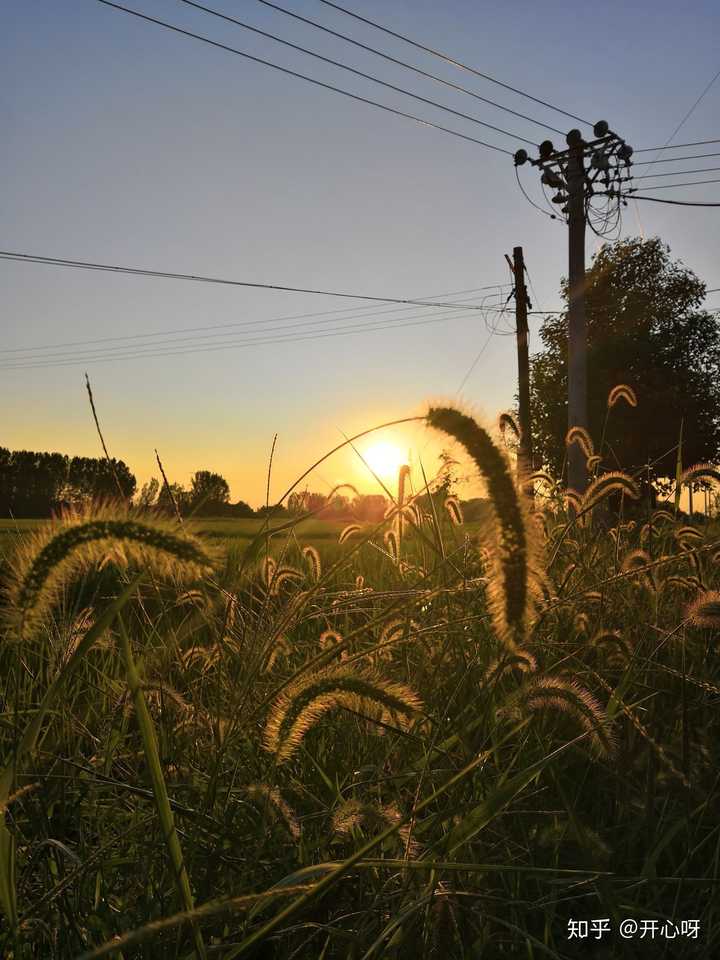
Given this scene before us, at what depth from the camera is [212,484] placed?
7.86ft

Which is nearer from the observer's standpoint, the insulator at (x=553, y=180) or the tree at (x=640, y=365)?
the insulator at (x=553, y=180)

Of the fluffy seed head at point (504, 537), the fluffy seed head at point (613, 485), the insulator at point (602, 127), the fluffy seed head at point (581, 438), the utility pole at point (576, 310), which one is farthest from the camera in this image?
the insulator at point (602, 127)

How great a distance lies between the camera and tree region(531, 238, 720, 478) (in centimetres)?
3195

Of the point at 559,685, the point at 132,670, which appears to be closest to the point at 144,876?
the point at 132,670

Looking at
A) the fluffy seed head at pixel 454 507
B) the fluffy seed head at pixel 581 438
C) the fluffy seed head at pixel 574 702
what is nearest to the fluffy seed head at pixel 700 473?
the fluffy seed head at pixel 581 438

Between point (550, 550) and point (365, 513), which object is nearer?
point (550, 550)

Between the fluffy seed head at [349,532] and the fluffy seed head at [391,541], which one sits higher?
the fluffy seed head at [349,532]

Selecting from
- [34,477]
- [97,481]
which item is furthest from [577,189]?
[34,477]

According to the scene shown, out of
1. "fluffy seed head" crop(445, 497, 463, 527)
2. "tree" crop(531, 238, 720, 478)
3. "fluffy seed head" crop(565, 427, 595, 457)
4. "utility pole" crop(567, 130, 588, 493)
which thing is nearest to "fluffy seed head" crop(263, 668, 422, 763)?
"fluffy seed head" crop(445, 497, 463, 527)

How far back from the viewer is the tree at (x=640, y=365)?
1258 inches

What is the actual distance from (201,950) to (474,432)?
935 millimetres

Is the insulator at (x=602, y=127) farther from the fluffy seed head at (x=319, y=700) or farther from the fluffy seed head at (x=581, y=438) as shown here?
the fluffy seed head at (x=319, y=700)

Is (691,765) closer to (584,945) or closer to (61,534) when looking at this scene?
(584,945)

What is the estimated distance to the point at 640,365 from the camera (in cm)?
3253
